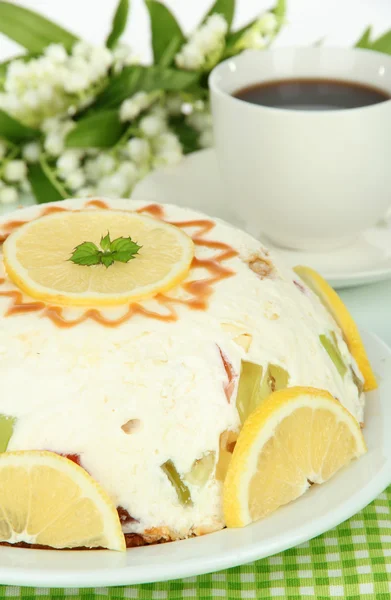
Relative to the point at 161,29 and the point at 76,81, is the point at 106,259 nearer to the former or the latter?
the point at 76,81

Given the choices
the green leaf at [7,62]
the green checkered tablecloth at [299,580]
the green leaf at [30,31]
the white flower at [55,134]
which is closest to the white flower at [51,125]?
the white flower at [55,134]

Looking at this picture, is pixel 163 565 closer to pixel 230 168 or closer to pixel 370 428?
pixel 370 428

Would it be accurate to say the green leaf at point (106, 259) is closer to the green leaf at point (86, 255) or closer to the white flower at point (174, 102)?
the green leaf at point (86, 255)

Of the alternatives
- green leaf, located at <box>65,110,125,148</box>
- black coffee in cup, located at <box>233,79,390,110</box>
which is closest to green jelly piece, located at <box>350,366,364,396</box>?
black coffee in cup, located at <box>233,79,390,110</box>

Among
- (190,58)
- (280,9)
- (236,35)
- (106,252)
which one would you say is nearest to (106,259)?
(106,252)

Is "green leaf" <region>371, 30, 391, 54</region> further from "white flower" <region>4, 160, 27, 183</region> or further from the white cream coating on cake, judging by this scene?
the white cream coating on cake

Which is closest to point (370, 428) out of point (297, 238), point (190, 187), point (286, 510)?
point (286, 510)
